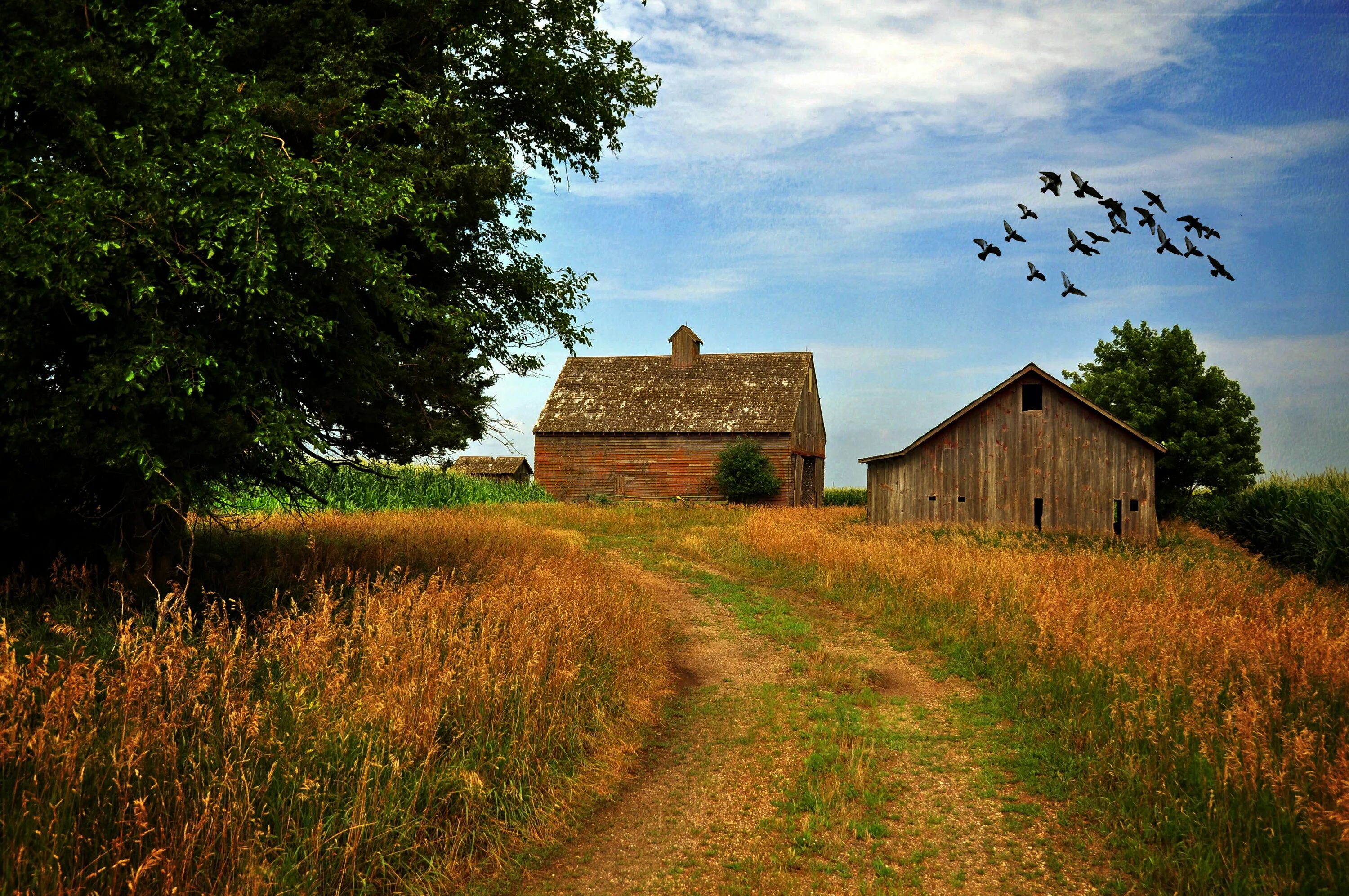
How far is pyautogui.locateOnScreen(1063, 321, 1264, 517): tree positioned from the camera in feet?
114

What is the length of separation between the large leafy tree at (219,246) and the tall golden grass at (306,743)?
1812 mm

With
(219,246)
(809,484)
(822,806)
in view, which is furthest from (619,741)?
(809,484)

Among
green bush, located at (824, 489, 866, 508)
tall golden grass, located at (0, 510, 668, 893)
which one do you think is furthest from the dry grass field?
green bush, located at (824, 489, 866, 508)

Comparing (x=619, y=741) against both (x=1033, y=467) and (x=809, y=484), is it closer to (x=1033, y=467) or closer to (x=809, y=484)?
(x=1033, y=467)

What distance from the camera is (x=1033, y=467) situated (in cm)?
2362

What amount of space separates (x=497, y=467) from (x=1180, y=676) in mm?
48117

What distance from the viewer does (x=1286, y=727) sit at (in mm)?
6809

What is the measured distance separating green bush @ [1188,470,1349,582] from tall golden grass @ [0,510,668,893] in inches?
738

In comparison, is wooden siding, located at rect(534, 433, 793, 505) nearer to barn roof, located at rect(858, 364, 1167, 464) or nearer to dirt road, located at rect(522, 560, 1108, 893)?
barn roof, located at rect(858, 364, 1167, 464)

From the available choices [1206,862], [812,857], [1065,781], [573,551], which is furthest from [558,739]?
[573,551]

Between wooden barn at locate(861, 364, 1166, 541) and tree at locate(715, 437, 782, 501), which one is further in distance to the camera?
tree at locate(715, 437, 782, 501)

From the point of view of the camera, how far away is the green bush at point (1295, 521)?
18.3 m

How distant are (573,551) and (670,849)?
10.9 m

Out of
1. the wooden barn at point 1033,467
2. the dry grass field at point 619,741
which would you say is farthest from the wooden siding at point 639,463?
the dry grass field at point 619,741
